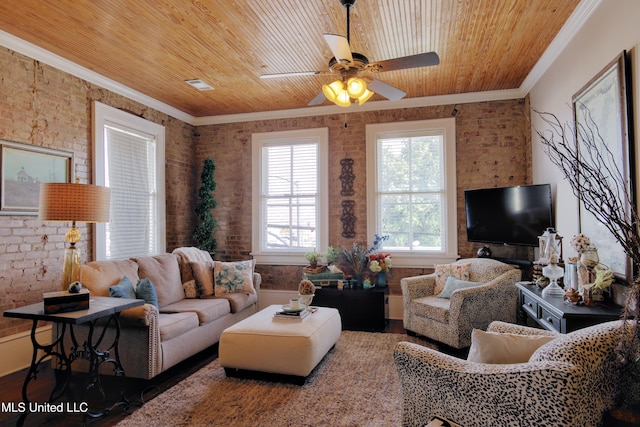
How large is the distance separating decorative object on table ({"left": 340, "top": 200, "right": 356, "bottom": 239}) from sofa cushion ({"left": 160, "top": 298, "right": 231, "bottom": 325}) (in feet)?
6.52

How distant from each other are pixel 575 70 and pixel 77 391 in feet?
15.8

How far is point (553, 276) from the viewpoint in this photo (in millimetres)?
2855

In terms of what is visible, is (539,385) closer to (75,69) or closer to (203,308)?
(203,308)

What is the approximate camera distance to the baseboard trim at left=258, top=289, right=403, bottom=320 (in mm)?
5066

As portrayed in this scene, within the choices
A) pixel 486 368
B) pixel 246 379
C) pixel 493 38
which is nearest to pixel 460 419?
pixel 486 368

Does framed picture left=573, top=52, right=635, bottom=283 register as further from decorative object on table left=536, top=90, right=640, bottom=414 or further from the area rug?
the area rug

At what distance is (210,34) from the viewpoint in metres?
3.30

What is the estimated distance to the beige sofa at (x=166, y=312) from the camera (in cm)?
292

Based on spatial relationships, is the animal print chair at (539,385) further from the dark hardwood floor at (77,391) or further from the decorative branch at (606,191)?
the dark hardwood floor at (77,391)

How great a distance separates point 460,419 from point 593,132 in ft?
7.92

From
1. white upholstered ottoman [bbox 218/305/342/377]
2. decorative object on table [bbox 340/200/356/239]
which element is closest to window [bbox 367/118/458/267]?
decorative object on table [bbox 340/200/356/239]

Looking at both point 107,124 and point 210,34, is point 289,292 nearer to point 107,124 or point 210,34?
point 107,124

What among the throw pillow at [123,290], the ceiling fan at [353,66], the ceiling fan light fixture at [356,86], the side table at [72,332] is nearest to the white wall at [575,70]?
the ceiling fan at [353,66]

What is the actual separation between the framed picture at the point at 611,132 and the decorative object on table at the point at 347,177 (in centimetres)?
286
